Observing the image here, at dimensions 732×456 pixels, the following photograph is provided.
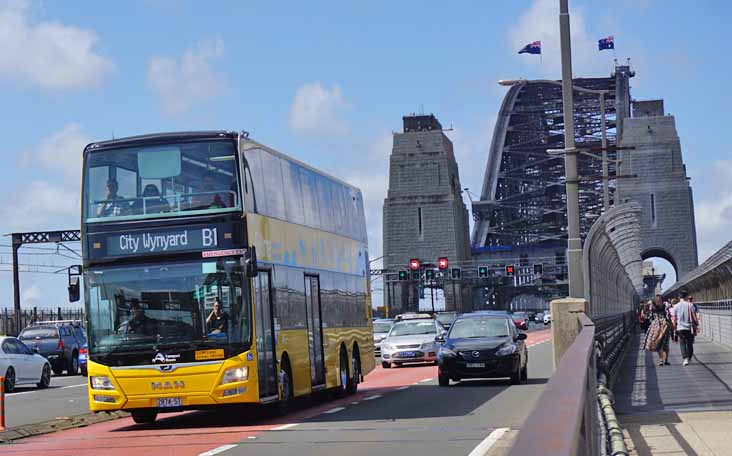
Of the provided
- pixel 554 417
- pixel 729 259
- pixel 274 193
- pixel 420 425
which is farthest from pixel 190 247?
pixel 729 259

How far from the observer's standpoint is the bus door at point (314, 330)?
70.0 feet

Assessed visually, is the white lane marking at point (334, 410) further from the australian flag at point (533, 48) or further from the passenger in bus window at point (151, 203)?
the australian flag at point (533, 48)

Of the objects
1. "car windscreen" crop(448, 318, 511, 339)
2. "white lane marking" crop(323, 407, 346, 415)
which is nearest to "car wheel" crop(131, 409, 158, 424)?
"white lane marking" crop(323, 407, 346, 415)

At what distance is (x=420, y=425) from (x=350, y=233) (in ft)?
29.9

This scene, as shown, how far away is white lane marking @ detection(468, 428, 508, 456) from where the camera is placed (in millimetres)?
13101

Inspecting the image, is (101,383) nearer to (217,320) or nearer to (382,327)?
(217,320)

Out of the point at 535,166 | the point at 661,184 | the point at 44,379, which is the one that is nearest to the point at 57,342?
the point at 44,379

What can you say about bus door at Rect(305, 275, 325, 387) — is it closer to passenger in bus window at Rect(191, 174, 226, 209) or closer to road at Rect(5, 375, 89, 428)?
passenger in bus window at Rect(191, 174, 226, 209)

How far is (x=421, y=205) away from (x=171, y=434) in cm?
12029

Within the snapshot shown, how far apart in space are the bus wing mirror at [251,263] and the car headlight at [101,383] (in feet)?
7.86

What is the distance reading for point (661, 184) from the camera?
138m

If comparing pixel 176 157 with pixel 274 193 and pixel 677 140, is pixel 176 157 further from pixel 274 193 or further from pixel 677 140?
pixel 677 140

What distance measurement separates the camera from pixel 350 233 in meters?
25.5

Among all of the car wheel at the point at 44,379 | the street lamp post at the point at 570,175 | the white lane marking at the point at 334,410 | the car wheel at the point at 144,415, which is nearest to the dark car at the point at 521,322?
the car wheel at the point at 44,379
